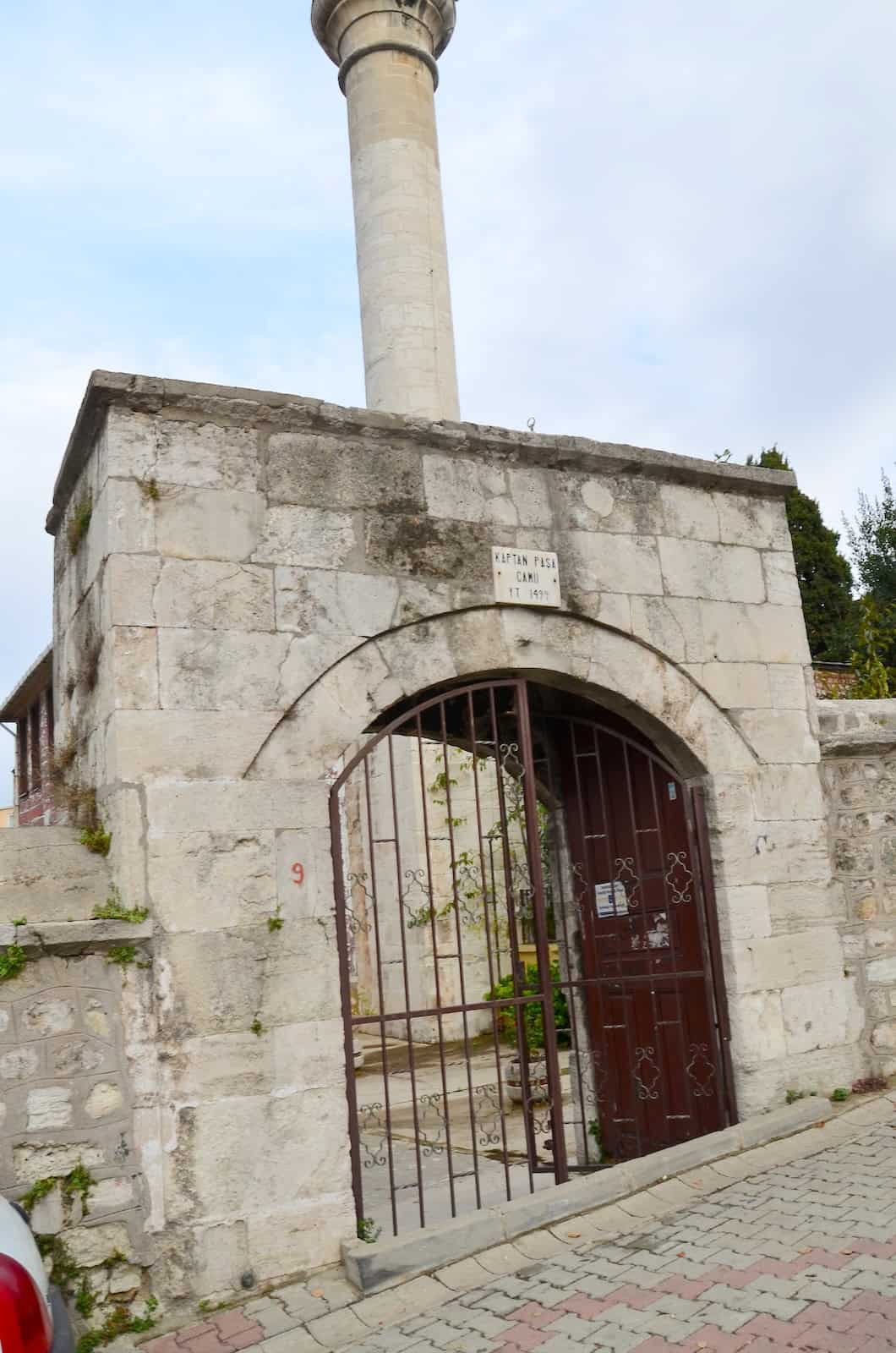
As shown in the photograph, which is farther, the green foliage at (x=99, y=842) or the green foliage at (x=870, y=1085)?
the green foliage at (x=870, y=1085)

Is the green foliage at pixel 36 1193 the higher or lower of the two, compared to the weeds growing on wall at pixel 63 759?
lower

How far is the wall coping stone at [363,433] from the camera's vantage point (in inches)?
179

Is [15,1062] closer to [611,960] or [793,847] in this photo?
[611,960]

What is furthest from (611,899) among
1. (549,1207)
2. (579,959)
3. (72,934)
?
(72,934)

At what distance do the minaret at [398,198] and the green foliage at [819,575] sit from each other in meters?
9.30

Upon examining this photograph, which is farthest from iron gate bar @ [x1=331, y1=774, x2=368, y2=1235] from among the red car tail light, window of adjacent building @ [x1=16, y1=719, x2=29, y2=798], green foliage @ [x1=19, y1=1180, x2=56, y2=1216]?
window of adjacent building @ [x1=16, y1=719, x2=29, y2=798]

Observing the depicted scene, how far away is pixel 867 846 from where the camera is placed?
596cm

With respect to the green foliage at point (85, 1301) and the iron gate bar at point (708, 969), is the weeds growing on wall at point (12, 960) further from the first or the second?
the iron gate bar at point (708, 969)

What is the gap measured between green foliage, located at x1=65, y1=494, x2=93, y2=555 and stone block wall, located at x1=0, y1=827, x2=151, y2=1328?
4.81ft

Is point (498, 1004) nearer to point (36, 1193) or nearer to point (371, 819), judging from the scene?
point (371, 819)

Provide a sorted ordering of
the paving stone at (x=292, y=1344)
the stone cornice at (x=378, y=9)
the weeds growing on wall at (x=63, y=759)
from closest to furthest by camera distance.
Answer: the paving stone at (x=292, y=1344) < the weeds growing on wall at (x=63, y=759) < the stone cornice at (x=378, y=9)

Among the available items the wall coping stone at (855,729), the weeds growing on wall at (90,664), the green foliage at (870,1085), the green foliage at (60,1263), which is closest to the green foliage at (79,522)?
the weeds growing on wall at (90,664)

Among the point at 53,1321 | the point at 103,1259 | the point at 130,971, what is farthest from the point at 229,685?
the point at 53,1321

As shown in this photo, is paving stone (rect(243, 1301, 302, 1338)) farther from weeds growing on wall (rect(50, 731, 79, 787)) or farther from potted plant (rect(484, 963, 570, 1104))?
potted plant (rect(484, 963, 570, 1104))
